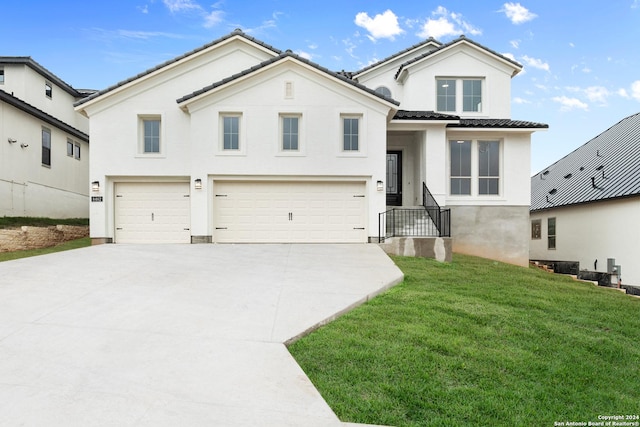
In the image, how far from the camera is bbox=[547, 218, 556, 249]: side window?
Result: 20.0m

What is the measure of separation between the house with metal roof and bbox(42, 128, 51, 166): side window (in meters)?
24.3

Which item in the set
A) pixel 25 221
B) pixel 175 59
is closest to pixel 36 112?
pixel 25 221

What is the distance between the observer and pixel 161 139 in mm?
14430

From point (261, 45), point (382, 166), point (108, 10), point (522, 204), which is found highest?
point (108, 10)

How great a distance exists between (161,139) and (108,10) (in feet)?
18.7

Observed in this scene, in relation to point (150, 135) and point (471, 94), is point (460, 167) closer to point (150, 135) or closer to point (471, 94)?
point (471, 94)

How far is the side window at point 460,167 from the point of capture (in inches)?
625

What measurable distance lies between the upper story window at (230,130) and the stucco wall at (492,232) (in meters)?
8.46

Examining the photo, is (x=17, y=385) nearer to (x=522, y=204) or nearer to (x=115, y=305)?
(x=115, y=305)

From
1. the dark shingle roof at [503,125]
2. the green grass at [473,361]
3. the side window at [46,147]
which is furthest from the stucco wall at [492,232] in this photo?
the side window at [46,147]

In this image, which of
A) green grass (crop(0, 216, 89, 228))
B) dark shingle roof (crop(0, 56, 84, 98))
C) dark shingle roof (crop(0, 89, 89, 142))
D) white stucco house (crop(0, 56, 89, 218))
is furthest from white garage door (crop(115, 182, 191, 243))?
dark shingle roof (crop(0, 56, 84, 98))

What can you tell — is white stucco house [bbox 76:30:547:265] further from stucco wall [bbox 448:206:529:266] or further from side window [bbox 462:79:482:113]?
side window [bbox 462:79:482:113]

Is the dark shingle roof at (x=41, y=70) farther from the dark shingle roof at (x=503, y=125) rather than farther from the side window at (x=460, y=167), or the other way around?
the side window at (x=460, y=167)

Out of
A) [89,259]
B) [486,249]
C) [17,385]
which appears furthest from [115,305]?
[486,249]
